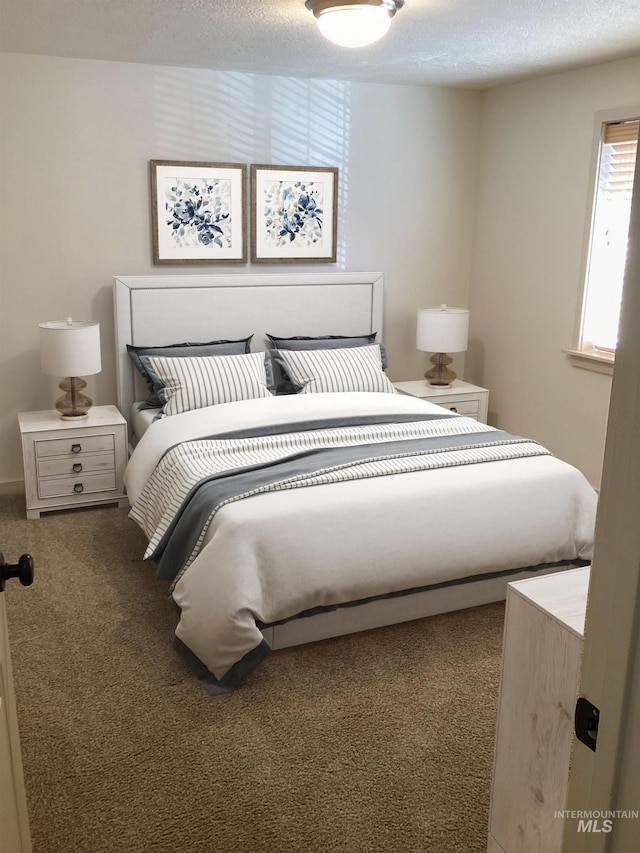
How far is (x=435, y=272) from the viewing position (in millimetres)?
5258

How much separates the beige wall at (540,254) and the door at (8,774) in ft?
11.8

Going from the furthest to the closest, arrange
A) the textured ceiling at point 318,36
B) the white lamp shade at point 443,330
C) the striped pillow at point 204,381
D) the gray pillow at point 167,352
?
the white lamp shade at point 443,330, the gray pillow at point 167,352, the striped pillow at point 204,381, the textured ceiling at point 318,36

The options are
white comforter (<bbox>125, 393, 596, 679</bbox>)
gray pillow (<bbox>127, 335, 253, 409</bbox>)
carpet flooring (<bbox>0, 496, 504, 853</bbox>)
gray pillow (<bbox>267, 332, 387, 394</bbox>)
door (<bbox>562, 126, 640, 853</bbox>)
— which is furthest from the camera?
gray pillow (<bbox>267, 332, 387, 394</bbox>)

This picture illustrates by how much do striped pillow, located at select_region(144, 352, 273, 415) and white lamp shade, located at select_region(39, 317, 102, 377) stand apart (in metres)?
0.34

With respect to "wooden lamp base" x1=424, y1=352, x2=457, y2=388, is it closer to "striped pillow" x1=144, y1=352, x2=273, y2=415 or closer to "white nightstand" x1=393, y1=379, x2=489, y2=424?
"white nightstand" x1=393, y1=379, x2=489, y2=424

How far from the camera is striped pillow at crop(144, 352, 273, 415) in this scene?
4.09 metres

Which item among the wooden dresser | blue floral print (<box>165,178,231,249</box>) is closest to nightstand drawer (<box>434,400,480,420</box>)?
blue floral print (<box>165,178,231,249</box>)

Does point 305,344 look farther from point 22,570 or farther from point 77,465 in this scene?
point 22,570

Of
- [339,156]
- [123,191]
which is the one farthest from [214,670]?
[339,156]

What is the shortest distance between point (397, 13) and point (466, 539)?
216 centimetres

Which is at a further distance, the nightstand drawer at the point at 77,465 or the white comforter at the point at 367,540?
the nightstand drawer at the point at 77,465

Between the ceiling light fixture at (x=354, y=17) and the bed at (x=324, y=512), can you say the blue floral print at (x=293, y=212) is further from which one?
the ceiling light fixture at (x=354, y=17)

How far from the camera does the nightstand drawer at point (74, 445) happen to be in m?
4.00

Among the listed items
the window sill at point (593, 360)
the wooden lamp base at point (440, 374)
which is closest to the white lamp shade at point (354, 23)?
the window sill at point (593, 360)
